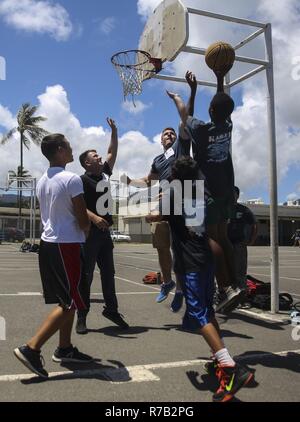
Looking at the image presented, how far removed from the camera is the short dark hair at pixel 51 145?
4.50 m

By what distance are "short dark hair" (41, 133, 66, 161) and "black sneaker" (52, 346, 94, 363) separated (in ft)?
5.87

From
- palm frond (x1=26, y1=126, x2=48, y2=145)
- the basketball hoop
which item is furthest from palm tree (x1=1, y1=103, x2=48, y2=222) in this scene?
the basketball hoop

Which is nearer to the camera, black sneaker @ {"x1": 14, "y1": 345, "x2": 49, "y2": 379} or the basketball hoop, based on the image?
black sneaker @ {"x1": 14, "y1": 345, "x2": 49, "y2": 379}

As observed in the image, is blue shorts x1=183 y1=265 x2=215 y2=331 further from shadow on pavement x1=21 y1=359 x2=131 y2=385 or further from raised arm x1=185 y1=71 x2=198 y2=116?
raised arm x1=185 y1=71 x2=198 y2=116

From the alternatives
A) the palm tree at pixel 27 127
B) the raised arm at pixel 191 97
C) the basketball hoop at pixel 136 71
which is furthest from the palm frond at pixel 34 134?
the raised arm at pixel 191 97

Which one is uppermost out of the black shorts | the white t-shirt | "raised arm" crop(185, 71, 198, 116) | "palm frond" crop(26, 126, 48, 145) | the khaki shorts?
"palm frond" crop(26, 126, 48, 145)

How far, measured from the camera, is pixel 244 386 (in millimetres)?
3957

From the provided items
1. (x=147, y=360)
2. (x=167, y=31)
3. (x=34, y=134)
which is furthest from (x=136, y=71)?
(x=34, y=134)

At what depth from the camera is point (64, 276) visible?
4.32 meters

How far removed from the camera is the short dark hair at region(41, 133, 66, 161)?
4.50 meters

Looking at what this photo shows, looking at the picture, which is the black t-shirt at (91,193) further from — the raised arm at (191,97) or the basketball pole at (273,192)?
the basketball pole at (273,192)
